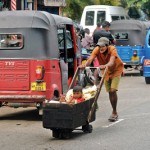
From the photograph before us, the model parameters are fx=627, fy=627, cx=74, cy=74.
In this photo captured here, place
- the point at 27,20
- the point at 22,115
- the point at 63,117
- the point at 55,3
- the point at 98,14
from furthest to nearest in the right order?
1. the point at 98,14
2. the point at 55,3
3. the point at 22,115
4. the point at 27,20
5. the point at 63,117

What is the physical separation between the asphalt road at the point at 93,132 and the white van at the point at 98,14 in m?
15.6

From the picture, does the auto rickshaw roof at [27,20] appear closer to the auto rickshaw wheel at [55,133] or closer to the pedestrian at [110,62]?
the pedestrian at [110,62]

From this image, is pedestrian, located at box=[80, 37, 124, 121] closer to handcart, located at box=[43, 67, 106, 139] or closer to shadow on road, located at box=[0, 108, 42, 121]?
handcart, located at box=[43, 67, 106, 139]

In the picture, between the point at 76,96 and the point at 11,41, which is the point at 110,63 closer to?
the point at 76,96

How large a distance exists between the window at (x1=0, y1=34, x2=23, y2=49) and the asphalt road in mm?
1559

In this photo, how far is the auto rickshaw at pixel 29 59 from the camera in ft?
41.0

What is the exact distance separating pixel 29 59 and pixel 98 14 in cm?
1935

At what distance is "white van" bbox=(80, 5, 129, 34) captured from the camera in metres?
31.3

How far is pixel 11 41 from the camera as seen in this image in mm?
12844

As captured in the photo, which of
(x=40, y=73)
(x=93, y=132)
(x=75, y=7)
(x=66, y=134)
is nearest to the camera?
(x=66, y=134)

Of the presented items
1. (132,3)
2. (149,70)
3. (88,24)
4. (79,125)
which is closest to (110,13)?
(88,24)

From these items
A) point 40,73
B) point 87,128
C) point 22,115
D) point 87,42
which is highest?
point 87,42

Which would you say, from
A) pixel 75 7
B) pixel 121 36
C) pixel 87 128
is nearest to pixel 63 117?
pixel 87 128

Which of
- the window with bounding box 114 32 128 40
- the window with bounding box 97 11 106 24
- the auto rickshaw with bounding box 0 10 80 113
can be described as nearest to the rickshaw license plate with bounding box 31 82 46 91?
the auto rickshaw with bounding box 0 10 80 113
